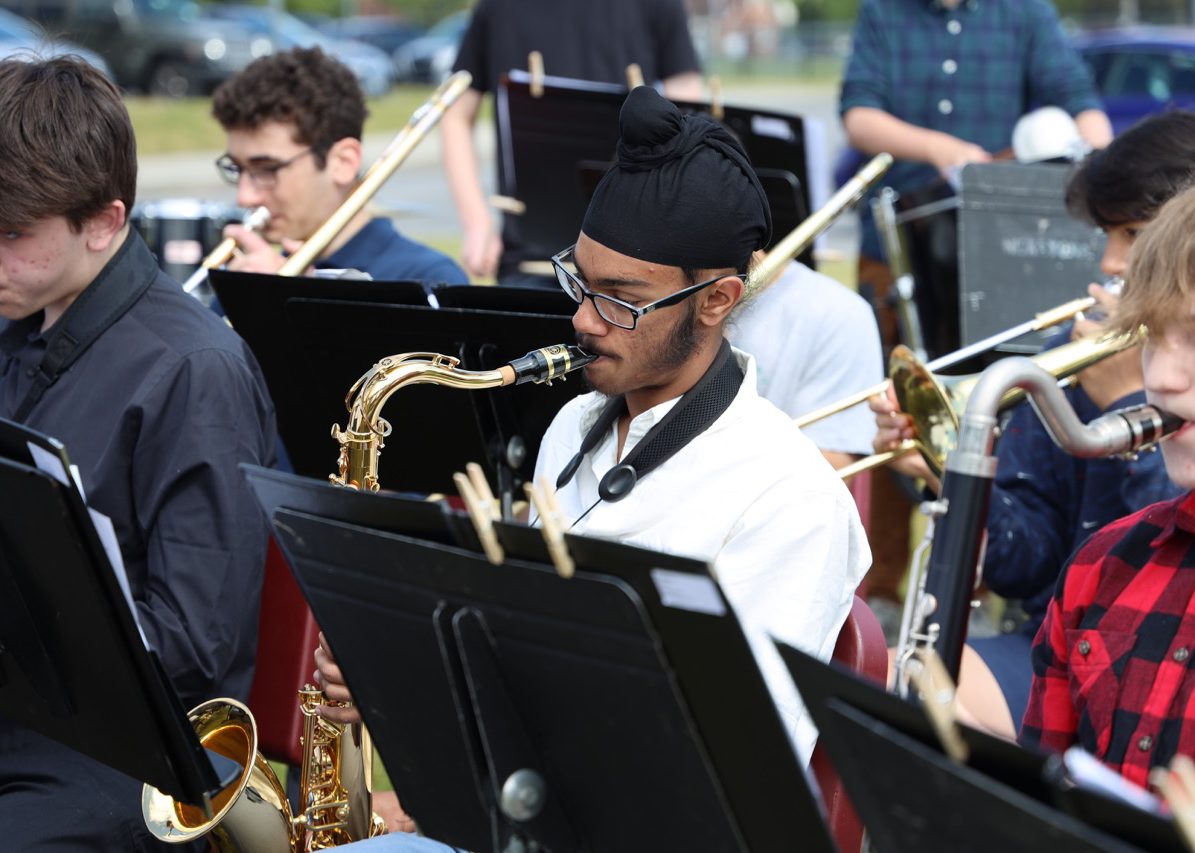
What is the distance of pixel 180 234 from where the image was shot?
19.1 ft

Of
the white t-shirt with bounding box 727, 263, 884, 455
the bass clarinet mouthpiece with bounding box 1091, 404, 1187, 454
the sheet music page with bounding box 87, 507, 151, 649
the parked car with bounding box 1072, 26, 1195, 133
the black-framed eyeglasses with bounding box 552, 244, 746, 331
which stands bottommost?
the parked car with bounding box 1072, 26, 1195, 133

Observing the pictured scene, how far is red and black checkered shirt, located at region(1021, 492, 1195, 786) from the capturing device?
1892 mm

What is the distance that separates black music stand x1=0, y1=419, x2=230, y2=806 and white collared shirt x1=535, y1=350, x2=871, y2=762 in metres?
0.68

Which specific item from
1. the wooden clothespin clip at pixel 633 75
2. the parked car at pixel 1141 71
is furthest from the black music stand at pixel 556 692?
the parked car at pixel 1141 71

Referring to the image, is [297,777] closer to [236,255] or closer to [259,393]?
[259,393]

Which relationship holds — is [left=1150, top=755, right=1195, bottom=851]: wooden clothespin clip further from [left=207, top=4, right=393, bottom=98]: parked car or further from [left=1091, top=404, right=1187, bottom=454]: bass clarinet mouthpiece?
[left=207, top=4, right=393, bottom=98]: parked car

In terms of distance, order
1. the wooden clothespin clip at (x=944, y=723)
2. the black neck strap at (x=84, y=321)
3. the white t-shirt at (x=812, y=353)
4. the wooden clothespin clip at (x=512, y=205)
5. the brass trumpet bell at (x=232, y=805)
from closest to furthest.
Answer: the wooden clothespin clip at (x=944, y=723) < the brass trumpet bell at (x=232, y=805) < the black neck strap at (x=84, y=321) < the white t-shirt at (x=812, y=353) < the wooden clothespin clip at (x=512, y=205)

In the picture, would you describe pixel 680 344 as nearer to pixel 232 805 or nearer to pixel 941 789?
pixel 232 805

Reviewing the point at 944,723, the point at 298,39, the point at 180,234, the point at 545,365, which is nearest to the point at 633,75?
the point at 180,234

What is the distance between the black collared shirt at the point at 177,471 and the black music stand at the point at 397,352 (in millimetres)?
340

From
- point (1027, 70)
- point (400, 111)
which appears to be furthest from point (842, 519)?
point (400, 111)

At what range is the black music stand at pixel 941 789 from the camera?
1196 millimetres

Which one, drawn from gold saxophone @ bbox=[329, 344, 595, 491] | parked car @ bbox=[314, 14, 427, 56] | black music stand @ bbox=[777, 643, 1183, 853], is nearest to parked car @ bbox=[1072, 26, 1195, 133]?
gold saxophone @ bbox=[329, 344, 595, 491]

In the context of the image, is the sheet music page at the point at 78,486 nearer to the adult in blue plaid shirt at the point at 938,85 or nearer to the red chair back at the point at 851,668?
the red chair back at the point at 851,668
